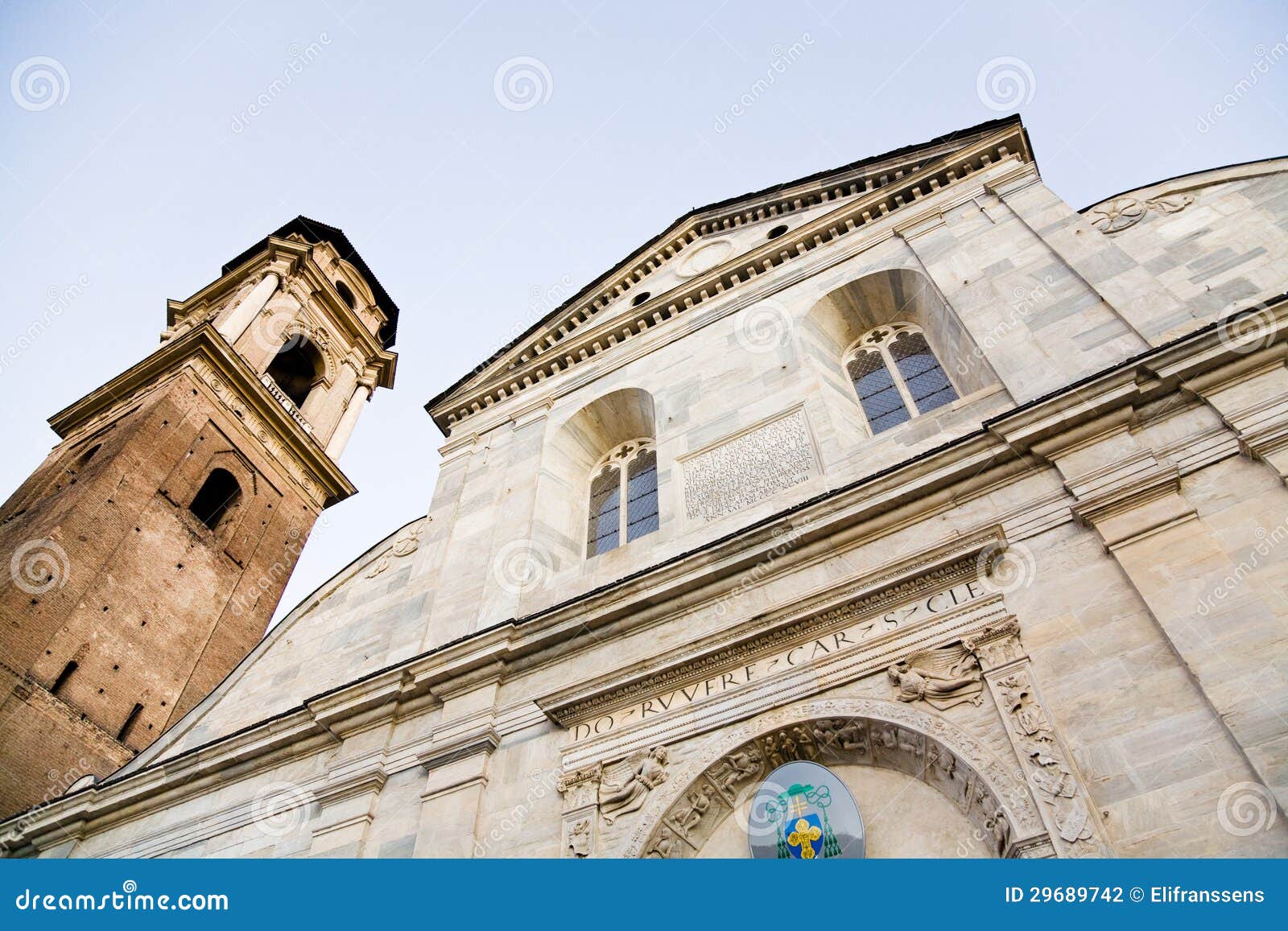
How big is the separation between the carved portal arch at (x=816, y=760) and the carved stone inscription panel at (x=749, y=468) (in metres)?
3.42

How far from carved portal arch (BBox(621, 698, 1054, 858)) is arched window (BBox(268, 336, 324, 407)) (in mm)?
26020

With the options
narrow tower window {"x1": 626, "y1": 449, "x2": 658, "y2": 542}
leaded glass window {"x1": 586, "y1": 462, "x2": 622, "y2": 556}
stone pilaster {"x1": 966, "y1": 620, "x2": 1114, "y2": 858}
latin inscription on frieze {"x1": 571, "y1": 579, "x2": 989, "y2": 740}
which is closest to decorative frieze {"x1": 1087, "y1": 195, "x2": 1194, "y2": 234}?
latin inscription on frieze {"x1": 571, "y1": 579, "x2": 989, "y2": 740}

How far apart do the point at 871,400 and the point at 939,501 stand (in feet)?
Answer: 12.1

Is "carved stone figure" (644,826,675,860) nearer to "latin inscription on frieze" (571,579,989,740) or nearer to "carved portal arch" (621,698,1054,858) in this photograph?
"carved portal arch" (621,698,1054,858)

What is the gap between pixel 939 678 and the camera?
8.23 metres

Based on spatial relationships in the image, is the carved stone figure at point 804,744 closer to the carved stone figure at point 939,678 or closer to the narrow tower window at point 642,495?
the carved stone figure at point 939,678

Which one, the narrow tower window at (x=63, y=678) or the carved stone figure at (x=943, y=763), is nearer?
the carved stone figure at (x=943, y=763)

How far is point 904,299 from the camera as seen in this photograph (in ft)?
46.3

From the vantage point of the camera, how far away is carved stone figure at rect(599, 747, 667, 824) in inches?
349

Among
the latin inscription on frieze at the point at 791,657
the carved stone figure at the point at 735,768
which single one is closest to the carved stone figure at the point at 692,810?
the carved stone figure at the point at 735,768

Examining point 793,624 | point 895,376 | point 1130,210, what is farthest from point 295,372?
point 793,624

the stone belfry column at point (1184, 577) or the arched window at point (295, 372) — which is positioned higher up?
the arched window at point (295, 372)

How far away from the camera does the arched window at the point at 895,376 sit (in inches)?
492

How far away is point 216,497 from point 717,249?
1537 cm
